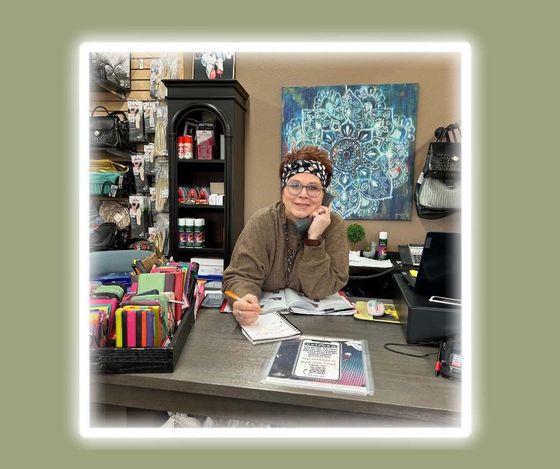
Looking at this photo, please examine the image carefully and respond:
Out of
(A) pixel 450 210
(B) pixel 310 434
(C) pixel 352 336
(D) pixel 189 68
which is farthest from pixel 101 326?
(D) pixel 189 68

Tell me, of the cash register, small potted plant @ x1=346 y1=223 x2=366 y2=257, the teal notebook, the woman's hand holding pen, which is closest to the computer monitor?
the cash register

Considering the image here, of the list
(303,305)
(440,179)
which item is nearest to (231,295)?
(303,305)

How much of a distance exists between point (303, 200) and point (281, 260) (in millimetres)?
236

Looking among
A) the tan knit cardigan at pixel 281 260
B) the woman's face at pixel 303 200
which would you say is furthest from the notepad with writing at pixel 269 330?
the woman's face at pixel 303 200

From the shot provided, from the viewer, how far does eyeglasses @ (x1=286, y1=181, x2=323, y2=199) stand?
4.44 feet

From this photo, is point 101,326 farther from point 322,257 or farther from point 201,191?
point 201,191

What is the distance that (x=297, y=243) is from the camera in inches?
55.2

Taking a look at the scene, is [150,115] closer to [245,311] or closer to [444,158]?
[444,158]

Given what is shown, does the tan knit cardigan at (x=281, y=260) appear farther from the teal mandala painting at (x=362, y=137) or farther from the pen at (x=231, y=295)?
the teal mandala painting at (x=362, y=137)

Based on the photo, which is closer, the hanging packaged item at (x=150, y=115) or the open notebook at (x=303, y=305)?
the open notebook at (x=303, y=305)

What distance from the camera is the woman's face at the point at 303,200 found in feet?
4.42

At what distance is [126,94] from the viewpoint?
2758 mm

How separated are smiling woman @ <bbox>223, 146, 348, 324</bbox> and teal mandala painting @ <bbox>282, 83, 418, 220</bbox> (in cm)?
119

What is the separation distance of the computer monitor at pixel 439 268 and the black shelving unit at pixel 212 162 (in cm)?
166
